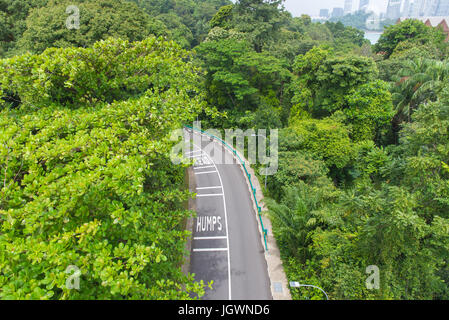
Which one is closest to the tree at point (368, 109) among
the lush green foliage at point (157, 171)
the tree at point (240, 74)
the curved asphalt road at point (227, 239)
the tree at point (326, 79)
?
the lush green foliage at point (157, 171)

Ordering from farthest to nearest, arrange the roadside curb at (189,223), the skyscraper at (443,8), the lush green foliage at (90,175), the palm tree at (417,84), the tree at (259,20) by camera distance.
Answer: the skyscraper at (443,8) < the tree at (259,20) < the palm tree at (417,84) < the roadside curb at (189,223) < the lush green foliage at (90,175)

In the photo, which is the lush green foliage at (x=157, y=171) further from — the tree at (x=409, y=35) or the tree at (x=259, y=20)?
the tree at (x=409, y=35)

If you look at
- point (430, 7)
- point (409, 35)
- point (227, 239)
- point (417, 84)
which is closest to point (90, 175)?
point (227, 239)

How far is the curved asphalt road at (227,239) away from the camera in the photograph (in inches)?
492

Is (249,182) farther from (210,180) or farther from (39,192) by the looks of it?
(39,192)

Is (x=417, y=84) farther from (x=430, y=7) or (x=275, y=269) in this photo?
(x=430, y=7)

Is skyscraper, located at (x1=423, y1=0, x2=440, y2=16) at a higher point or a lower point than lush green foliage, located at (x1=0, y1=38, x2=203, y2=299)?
higher

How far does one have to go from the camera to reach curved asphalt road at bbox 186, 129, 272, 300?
12492mm

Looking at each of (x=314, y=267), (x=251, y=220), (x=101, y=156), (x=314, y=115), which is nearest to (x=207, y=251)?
(x=251, y=220)

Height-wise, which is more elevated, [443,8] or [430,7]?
[430,7]

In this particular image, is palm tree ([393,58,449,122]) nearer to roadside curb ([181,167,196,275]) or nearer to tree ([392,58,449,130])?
tree ([392,58,449,130])

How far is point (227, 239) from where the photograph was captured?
15070 mm

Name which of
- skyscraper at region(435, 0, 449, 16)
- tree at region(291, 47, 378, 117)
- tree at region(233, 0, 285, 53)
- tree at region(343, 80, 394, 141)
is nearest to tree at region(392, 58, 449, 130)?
tree at region(343, 80, 394, 141)

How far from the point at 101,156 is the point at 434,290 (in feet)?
43.1
